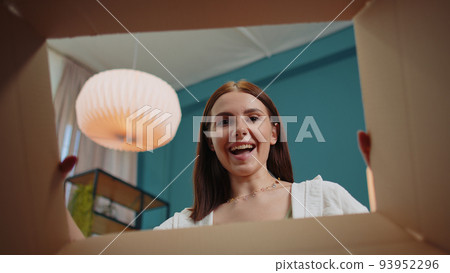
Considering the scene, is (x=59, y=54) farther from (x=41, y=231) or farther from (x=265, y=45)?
(x=41, y=231)

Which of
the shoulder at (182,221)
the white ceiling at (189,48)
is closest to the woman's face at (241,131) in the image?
the shoulder at (182,221)

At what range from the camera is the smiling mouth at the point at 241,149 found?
0.70 meters

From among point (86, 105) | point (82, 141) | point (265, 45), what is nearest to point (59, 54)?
point (82, 141)

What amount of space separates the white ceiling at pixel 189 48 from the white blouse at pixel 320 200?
1403 millimetres

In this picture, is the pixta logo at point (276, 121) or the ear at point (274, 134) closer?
the pixta logo at point (276, 121)

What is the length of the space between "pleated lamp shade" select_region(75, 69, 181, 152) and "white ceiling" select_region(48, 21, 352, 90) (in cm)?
60

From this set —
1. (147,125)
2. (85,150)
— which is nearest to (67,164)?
(147,125)

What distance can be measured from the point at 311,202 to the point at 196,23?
35cm

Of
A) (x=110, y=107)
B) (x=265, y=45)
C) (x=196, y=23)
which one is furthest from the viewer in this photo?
(x=265, y=45)

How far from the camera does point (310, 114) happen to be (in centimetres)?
73

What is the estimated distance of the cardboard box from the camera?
28cm

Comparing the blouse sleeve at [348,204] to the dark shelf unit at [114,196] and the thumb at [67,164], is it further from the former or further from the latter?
the dark shelf unit at [114,196]

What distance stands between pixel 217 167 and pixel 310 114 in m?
0.25

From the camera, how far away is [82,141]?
2.11 meters
